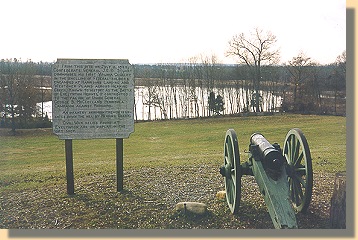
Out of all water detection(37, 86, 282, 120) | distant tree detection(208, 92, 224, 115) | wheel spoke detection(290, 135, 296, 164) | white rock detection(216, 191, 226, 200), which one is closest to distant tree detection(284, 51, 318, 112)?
water detection(37, 86, 282, 120)

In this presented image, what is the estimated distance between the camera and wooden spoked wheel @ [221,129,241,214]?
5836mm

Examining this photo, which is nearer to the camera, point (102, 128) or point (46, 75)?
point (102, 128)

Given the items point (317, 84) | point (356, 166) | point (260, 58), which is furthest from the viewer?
point (260, 58)

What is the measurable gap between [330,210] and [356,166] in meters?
0.93

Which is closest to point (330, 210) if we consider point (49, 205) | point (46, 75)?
point (49, 205)

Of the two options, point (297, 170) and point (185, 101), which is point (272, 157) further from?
point (185, 101)

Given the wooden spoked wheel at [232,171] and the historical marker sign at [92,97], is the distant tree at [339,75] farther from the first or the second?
the historical marker sign at [92,97]

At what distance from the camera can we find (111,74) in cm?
698

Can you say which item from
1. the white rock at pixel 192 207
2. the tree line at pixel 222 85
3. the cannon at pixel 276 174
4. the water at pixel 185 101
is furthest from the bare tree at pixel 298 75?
the white rock at pixel 192 207

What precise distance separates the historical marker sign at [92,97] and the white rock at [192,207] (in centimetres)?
175

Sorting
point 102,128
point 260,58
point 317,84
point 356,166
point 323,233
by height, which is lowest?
Result: point 323,233

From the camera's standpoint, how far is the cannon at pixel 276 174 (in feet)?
17.3

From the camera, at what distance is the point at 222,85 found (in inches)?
577

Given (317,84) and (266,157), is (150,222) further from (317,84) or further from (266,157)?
(317,84)
